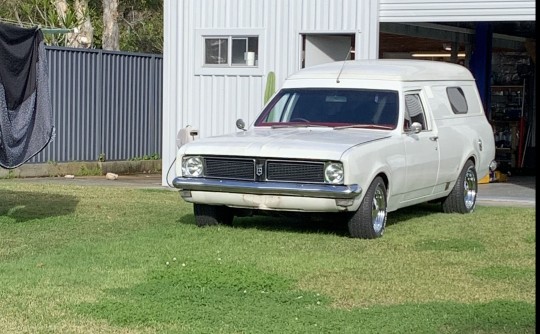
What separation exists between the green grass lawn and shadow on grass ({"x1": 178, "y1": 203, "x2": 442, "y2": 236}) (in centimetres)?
3

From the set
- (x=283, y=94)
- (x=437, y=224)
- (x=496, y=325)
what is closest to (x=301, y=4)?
(x=283, y=94)

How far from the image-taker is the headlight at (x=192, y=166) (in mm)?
11312

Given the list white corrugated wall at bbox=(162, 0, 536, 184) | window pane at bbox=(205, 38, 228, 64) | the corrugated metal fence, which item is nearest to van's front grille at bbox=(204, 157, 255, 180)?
white corrugated wall at bbox=(162, 0, 536, 184)

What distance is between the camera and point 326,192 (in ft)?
35.0

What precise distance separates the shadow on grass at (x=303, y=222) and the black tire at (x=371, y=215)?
344mm

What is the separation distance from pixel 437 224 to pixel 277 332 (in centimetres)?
599

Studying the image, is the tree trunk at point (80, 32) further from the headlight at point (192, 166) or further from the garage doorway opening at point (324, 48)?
the headlight at point (192, 166)

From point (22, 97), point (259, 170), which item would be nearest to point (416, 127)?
point (259, 170)

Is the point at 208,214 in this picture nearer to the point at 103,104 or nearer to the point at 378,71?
the point at 378,71

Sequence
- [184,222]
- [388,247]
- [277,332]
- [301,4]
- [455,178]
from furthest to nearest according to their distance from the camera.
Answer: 1. [301,4]
2. [455,178]
3. [184,222]
4. [388,247]
5. [277,332]

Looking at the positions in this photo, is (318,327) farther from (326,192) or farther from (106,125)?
(106,125)

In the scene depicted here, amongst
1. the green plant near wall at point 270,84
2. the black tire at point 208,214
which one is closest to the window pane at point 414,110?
the black tire at point 208,214

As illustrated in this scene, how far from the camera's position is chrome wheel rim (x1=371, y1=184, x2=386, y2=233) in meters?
11.3

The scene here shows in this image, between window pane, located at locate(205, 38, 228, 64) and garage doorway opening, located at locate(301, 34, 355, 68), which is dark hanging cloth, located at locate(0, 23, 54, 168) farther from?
garage doorway opening, located at locate(301, 34, 355, 68)
